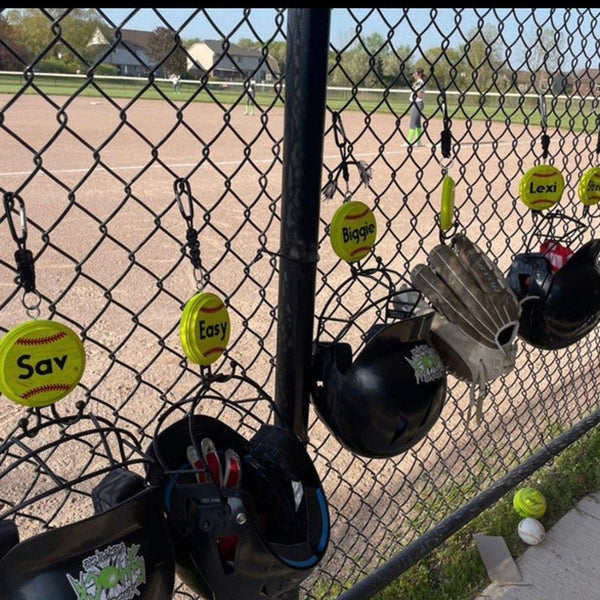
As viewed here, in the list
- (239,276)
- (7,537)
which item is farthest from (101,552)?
(239,276)

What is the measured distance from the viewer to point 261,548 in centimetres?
125

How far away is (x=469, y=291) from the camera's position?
1952 mm

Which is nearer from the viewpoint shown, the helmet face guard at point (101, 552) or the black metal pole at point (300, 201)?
the helmet face guard at point (101, 552)

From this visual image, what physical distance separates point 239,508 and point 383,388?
514 millimetres

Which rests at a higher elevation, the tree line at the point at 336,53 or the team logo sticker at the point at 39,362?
the tree line at the point at 336,53

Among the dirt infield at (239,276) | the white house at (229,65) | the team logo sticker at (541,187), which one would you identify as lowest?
the dirt infield at (239,276)

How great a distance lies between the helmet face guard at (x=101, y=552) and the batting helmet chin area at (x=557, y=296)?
56.9 inches

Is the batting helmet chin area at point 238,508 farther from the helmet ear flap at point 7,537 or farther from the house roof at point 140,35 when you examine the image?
the house roof at point 140,35

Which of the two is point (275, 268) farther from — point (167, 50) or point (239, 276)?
point (239, 276)

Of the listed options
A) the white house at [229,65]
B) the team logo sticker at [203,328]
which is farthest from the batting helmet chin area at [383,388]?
the white house at [229,65]

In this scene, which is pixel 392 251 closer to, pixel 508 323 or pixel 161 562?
pixel 508 323

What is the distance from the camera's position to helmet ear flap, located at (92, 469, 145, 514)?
1212 mm

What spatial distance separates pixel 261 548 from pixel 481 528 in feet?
5.98

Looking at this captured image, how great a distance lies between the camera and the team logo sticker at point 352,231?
5.60 ft
